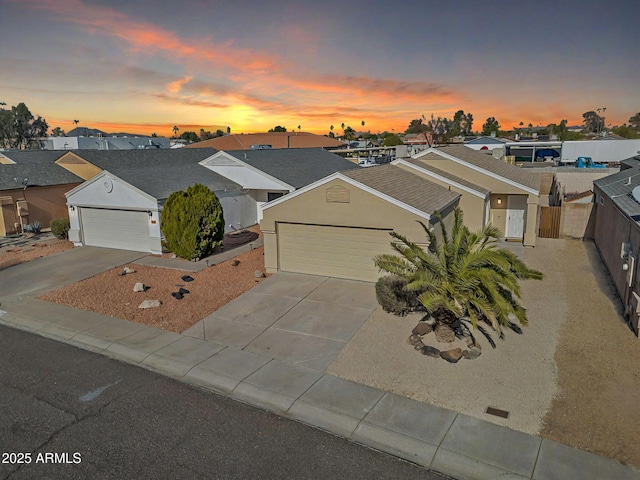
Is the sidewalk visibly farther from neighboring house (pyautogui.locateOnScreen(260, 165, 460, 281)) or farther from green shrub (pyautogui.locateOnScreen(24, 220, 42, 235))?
green shrub (pyautogui.locateOnScreen(24, 220, 42, 235))

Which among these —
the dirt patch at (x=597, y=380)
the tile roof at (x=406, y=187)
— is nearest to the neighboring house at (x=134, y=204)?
the tile roof at (x=406, y=187)

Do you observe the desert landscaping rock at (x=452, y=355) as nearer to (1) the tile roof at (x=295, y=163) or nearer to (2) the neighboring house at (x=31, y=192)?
(1) the tile roof at (x=295, y=163)

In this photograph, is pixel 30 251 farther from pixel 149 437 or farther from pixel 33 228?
pixel 149 437

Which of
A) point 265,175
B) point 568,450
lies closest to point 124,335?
point 568,450

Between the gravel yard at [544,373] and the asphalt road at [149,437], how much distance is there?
221 centimetres

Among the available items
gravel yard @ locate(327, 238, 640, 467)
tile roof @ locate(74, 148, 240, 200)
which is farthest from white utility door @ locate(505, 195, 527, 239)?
tile roof @ locate(74, 148, 240, 200)

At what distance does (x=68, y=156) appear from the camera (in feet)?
103

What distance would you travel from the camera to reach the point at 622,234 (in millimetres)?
14859

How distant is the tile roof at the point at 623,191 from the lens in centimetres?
1346

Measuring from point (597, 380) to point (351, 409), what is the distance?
5.18 meters

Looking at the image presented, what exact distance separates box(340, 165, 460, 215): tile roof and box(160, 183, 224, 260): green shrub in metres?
6.63

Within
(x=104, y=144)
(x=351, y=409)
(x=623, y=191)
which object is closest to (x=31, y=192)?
(x=104, y=144)

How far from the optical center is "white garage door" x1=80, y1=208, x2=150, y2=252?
68.4ft

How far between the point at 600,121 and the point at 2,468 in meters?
151
